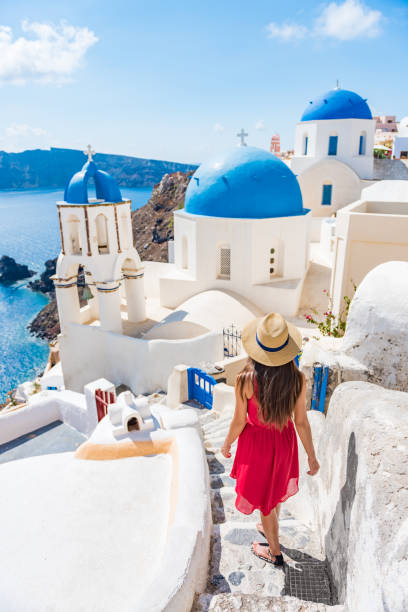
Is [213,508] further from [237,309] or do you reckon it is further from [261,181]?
[261,181]

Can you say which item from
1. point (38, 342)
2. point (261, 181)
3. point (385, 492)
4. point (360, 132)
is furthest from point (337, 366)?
point (38, 342)

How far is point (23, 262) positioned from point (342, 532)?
3312 inches

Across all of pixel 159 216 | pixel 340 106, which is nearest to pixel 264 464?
pixel 340 106

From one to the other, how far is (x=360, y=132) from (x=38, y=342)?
110 feet

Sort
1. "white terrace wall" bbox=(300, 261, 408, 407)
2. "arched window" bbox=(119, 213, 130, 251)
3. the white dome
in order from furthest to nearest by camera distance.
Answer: the white dome → "arched window" bbox=(119, 213, 130, 251) → "white terrace wall" bbox=(300, 261, 408, 407)

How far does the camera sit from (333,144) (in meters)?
21.4

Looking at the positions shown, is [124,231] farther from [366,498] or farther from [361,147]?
[361,147]

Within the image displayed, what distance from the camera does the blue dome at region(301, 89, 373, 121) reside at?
2083 centimetres

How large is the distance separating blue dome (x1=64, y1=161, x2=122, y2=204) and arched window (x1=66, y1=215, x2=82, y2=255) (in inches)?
22.9

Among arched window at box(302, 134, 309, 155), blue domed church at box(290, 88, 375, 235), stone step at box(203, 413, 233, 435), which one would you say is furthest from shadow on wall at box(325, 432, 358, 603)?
arched window at box(302, 134, 309, 155)

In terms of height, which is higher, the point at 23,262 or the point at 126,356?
the point at 126,356

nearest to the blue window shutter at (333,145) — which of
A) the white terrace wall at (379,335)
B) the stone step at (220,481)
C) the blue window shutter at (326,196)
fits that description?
the blue window shutter at (326,196)

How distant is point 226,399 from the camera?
298 inches

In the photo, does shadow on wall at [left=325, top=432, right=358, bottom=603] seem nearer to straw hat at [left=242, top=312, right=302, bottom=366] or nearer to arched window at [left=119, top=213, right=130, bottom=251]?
straw hat at [left=242, top=312, right=302, bottom=366]
